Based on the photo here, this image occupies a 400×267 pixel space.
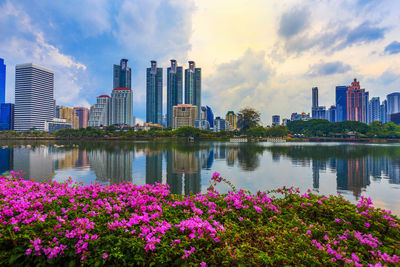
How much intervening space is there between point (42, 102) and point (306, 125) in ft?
578

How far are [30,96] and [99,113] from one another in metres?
45.1

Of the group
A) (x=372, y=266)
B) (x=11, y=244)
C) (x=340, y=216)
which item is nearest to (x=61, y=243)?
(x=11, y=244)

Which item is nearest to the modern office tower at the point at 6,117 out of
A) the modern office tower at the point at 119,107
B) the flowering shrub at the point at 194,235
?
the modern office tower at the point at 119,107

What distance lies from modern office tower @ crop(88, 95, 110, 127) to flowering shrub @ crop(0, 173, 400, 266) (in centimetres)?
17825

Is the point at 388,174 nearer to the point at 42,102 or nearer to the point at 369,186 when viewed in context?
the point at 369,186

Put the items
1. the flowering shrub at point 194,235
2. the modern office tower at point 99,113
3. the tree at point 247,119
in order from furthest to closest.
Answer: the modern office tower at point 99,113, the tree at point 247,119, the flowering shrub at point 194,235

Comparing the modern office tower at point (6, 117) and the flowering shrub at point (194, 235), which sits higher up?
the modern office tower at point (6, 117)

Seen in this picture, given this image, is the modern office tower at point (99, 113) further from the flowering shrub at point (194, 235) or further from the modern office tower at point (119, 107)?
the flowering shrub at point (194, 235)

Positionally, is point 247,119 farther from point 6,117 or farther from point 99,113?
point 6,117

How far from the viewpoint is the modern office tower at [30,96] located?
498 ft

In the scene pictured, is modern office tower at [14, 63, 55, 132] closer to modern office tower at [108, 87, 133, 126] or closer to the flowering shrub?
modern office tower at [108, 87, 133, 126]

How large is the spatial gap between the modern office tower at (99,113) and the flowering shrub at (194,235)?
17825cm

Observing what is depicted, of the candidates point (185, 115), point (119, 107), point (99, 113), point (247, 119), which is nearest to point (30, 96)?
point (99, 113)

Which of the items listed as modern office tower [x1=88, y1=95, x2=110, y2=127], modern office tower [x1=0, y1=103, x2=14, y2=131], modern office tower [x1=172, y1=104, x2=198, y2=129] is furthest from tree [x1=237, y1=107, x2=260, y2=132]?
modern office tower [x1=0, y1=103, x2=14, y2=131]
